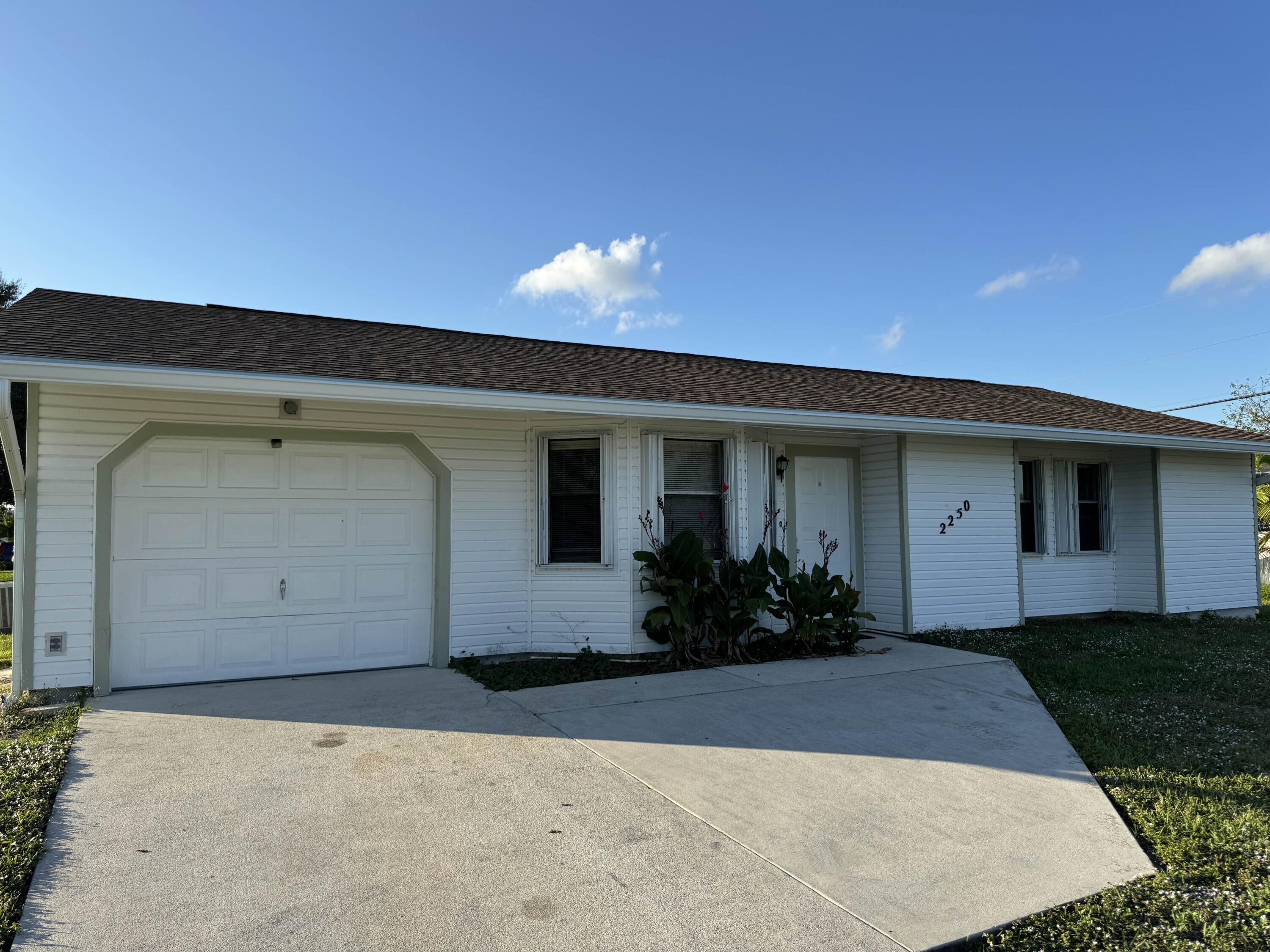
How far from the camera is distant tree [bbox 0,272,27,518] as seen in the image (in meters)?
15.6

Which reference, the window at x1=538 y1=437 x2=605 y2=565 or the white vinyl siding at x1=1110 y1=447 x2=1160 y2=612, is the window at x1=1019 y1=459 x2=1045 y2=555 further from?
the window at x1=538 y1=437 x2=605 y2=565

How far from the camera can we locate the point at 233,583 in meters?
6.88

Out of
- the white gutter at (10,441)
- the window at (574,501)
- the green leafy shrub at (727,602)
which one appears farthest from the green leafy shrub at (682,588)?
the white gutter at (10,441)

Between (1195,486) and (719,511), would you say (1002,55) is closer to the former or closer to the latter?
(1195,486)

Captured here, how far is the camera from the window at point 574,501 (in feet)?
26.5

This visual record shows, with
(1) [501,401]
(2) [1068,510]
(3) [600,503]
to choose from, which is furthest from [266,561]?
(2) [1068,510]

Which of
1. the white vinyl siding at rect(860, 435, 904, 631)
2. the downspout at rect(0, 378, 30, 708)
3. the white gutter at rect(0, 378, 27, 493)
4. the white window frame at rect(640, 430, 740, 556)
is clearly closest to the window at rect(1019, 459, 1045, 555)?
the white vinyl siding at rect(860, 435, 904, 631)

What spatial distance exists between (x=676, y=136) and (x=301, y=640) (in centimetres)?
1054

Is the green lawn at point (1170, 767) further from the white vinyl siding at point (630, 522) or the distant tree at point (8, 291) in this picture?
the distant tree at point (8, 291)

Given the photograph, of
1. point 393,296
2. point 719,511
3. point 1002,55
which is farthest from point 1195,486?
point 393,296

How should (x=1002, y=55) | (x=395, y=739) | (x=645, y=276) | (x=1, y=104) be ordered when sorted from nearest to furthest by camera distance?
(x=395, y=739) < (x=1, y=104) < (x=1002, y=55) < (x=645, y=276)

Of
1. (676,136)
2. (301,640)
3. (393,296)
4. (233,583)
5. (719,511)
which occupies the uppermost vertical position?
(676,136)

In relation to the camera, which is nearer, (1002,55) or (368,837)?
(368,837)

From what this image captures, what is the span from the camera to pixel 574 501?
8.12 meters
